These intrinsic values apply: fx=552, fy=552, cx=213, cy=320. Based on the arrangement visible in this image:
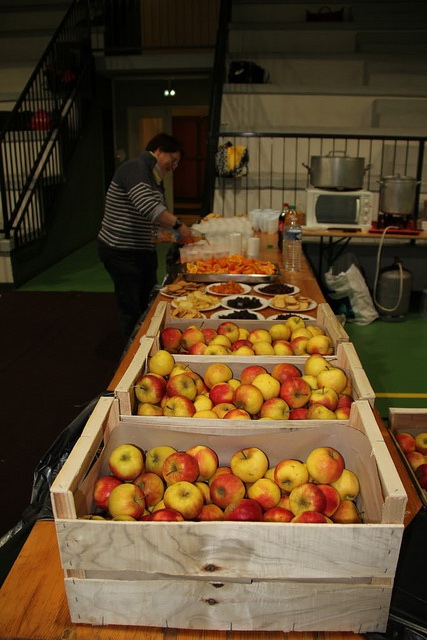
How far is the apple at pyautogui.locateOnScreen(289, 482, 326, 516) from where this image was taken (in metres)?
1.15

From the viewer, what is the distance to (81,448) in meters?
1.16

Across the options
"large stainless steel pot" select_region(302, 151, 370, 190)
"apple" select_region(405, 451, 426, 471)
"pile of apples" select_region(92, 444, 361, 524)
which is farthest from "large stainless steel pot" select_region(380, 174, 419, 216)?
"pile of apples" select_region(92, 444, 361, 524)

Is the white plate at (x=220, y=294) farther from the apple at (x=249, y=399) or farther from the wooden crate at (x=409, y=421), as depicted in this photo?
the apple at (x=249, y=399)

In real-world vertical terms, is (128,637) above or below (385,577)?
below

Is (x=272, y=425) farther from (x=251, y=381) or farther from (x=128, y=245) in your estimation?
(x=128, y=245)

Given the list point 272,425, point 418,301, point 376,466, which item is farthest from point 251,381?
point 418,301

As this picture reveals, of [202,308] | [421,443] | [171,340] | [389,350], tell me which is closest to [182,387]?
[171,340]

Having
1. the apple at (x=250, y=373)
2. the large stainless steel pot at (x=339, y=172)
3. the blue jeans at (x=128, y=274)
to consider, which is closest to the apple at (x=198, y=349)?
the apple at (x=250, y=373)

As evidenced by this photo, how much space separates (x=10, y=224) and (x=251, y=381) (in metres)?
5.55

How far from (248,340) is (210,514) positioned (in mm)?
→ 951

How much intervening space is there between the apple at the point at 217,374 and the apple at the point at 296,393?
0.63 ft

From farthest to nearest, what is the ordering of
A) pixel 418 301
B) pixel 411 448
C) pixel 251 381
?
pixel 418 301, pixel 411 448, pixel 251 381

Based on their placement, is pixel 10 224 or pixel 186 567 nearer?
pixel 186 567

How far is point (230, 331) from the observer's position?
2088 millimetres
